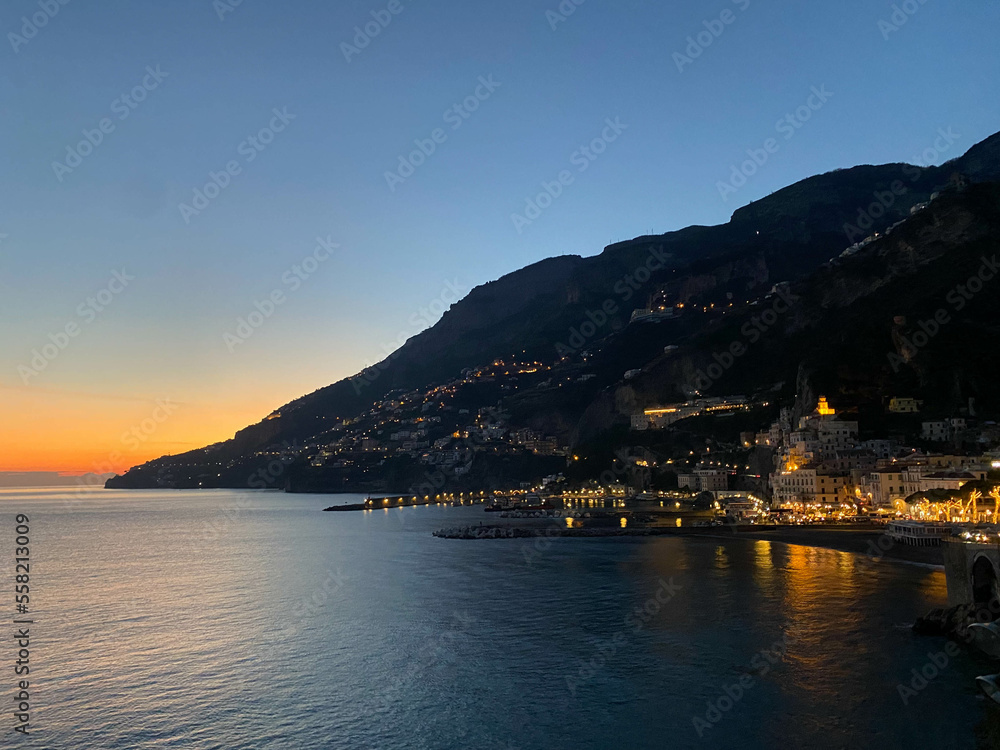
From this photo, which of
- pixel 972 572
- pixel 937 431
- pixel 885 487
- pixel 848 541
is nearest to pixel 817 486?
pixel 885 487

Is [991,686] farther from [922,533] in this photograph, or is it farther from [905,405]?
[905,405]

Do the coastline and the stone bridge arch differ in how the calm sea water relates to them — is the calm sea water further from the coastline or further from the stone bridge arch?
the coastline

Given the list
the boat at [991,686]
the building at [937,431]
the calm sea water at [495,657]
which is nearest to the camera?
the calm sea water at [495,657]

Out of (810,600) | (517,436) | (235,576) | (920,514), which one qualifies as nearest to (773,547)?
(920,514)

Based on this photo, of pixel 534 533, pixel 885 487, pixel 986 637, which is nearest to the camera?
pixel 986 637

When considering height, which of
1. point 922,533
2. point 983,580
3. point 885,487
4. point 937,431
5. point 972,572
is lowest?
point 922,533

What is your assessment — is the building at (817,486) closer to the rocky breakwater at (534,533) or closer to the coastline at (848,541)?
the coastline at (848,541)

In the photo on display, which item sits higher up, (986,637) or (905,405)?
(905,405)

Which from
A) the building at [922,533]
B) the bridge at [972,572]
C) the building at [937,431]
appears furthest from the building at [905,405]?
the bridge at [972,572]

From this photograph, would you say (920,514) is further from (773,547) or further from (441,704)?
(441,704)

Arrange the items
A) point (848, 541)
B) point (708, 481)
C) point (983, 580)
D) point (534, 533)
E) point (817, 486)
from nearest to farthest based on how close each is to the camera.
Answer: point (983, 580), point (848, 541), point (534, 533), point (817, 486), point (708, 481)
